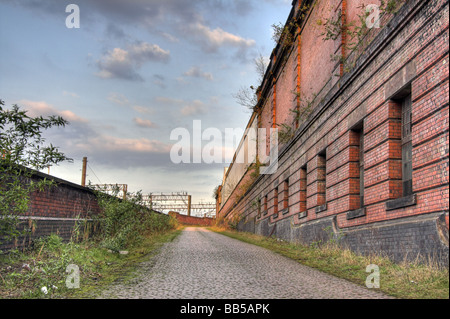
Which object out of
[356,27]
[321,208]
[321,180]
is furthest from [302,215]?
[356,27]

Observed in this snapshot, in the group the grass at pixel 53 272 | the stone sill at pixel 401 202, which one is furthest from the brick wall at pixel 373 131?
the grass at pixel 53 272

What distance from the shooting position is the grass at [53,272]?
205 inches

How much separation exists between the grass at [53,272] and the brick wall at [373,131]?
498 centimetres

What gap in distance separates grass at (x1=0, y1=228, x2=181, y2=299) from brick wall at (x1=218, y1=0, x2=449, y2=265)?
4981mm

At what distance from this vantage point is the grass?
205 inches

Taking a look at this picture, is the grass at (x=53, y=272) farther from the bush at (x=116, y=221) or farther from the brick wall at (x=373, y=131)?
the brick wall at (x=373, y=131)

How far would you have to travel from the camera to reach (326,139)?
488 inches

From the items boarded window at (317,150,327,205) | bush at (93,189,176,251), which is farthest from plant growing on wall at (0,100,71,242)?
boarded window at (317,150,327,205)

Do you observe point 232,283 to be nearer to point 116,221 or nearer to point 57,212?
point 57,212

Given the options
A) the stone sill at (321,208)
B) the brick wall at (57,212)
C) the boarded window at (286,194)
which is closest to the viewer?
the brick wall at (57,212)

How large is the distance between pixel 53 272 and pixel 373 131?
6.87 metres

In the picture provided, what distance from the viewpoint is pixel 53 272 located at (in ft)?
19.5

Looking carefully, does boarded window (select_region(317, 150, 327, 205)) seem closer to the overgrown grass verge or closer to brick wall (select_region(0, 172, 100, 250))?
the overgrown grass verge
